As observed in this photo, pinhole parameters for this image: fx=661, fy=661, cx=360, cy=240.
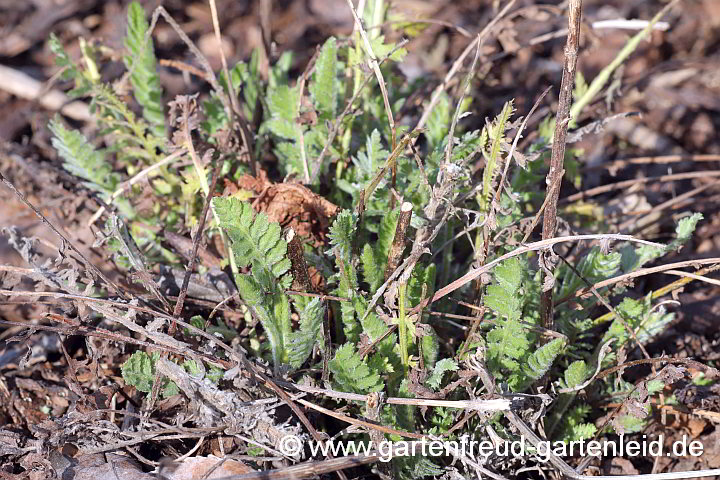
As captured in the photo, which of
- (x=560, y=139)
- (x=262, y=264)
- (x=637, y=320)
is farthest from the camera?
(x=637, y=320)

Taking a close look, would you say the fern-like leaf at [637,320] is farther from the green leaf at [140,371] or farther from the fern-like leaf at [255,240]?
the green leaf at [140,371]

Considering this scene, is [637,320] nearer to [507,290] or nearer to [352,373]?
[507,290]

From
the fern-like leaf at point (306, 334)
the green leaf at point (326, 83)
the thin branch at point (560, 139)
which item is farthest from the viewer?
the green leaf at point (326, 83)

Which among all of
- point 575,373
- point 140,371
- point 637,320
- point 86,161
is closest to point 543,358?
point 575,373

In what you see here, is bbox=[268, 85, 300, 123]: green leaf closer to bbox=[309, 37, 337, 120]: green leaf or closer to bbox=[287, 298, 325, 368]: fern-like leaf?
bbox=[309, 37, 337, 120]: green leaf

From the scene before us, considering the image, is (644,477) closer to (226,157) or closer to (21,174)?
(226,157)

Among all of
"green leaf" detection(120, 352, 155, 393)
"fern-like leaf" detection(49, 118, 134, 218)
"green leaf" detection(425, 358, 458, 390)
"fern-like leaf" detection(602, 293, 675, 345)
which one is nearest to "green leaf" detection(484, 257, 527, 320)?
"green leaf" detection(425, 358, 458, 390)

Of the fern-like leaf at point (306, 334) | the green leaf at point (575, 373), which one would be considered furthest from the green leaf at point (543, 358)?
the fern-like leaf at point (306, 334)
